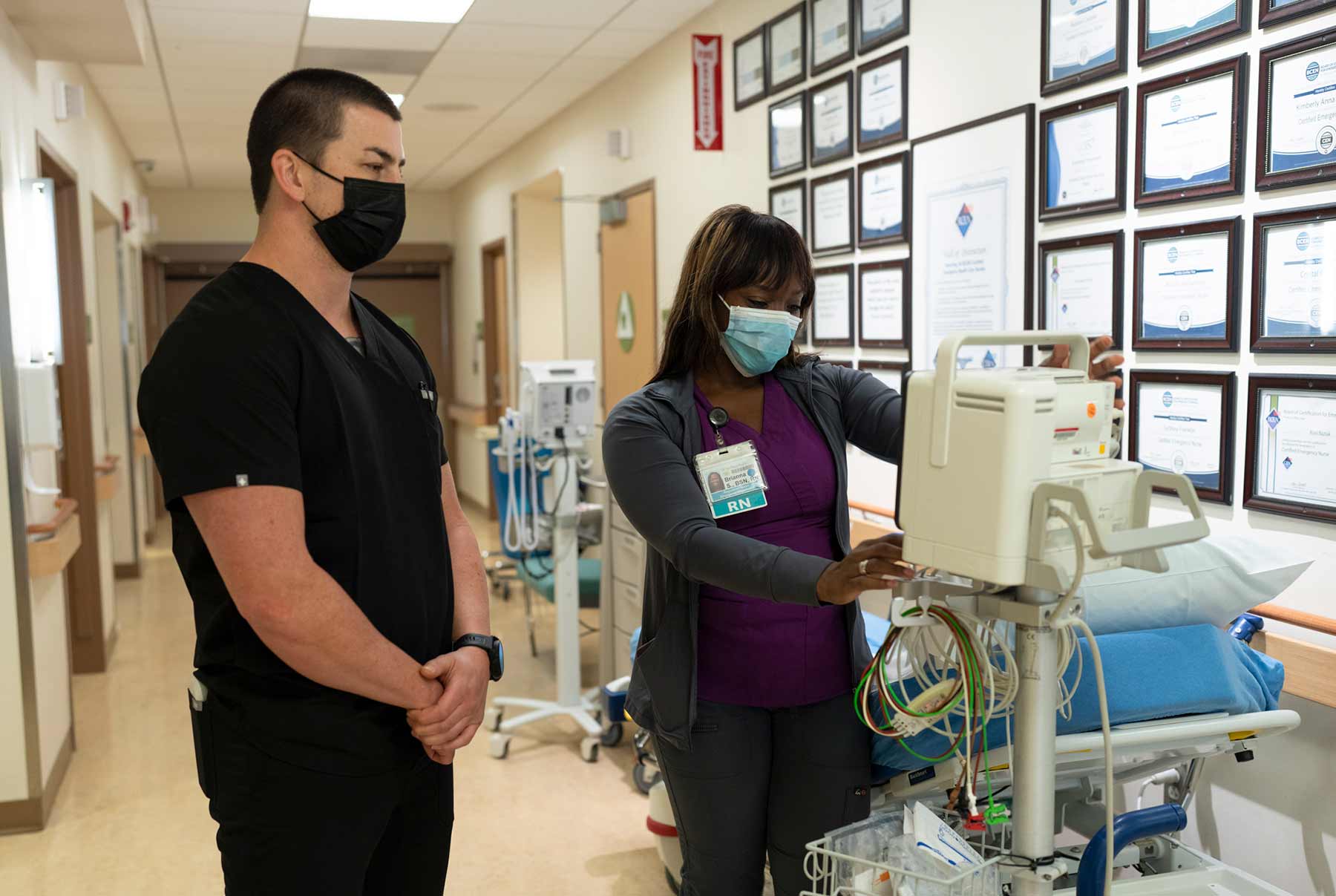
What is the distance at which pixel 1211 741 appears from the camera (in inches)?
66.2

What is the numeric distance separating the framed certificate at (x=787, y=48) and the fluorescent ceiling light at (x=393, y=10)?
4.06ft

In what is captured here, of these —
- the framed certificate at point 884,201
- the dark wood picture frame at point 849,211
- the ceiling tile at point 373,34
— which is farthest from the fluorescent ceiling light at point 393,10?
the framed certificate at point 884,201

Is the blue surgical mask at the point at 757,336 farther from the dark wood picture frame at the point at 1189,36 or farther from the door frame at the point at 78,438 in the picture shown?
the door frame at the point at 78,438

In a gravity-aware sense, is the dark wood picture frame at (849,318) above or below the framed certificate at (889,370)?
above

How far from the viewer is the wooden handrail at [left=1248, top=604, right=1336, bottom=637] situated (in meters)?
1.94

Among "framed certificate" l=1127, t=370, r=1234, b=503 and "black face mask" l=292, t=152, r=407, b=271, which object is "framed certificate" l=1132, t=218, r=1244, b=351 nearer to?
"framed certificate" l=1127, t=370, r=1234, b=503

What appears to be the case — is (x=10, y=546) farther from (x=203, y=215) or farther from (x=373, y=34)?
(x=203, y=215)

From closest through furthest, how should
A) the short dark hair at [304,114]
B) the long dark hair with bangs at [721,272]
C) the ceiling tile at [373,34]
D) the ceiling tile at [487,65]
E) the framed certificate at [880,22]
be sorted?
the short dark hair at [304,114] < the long dark hair with bangs at [721,272] < the framed certificate at [880,22] < the ceiling tile at [373,34] < the ceiling tile at [487,65]

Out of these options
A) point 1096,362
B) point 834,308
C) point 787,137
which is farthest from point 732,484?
point 787,137

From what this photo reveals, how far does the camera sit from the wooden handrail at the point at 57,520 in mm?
3572

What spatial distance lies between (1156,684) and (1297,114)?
1056 mm

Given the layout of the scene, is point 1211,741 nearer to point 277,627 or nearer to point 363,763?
point 363,763

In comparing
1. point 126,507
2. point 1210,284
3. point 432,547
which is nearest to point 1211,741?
point 1210,284

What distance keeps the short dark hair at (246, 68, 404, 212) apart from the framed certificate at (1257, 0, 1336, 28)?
1609 millimetres
